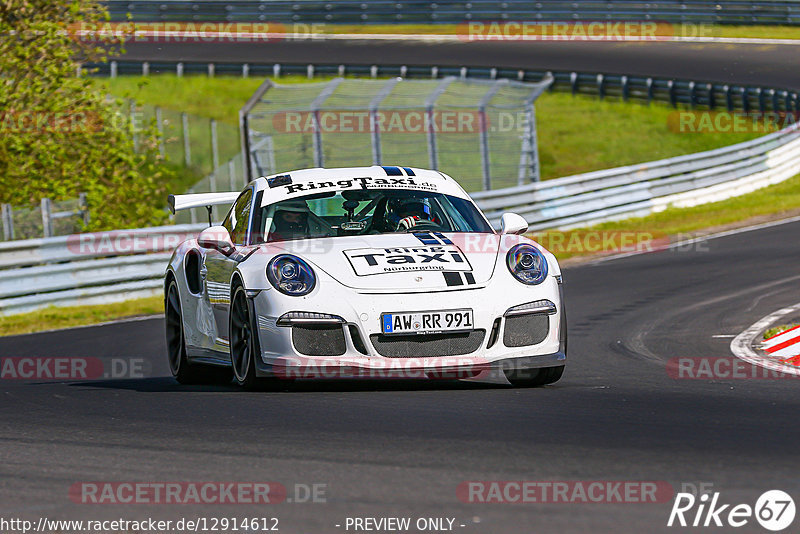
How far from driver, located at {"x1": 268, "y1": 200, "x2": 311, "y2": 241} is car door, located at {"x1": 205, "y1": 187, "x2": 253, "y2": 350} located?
0.72 feet

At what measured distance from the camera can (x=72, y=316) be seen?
16.3 m

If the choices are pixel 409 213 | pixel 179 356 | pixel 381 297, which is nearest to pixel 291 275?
pixel 381 297

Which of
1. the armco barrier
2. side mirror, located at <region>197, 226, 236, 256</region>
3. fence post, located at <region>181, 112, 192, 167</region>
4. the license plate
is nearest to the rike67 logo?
the license plate

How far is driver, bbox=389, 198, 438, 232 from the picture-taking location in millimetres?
8758

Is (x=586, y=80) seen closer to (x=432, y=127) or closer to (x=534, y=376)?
(x=432, y=127)

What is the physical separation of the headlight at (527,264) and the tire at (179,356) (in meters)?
2.71

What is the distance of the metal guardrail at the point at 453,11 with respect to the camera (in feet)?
154

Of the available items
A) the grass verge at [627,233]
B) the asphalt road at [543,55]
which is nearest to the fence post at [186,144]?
the asphalt road at [543,55]

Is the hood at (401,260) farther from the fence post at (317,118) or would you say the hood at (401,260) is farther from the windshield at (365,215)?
the fence post at (317,118)

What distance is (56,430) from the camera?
684cm

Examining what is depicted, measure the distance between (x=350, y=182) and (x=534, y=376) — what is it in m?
1.85

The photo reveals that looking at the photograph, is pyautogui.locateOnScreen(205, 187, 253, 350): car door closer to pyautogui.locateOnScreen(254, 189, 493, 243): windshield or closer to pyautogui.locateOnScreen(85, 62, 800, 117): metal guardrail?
pyautogui.locateOnScreen(254, 189, 493, 243): windshield

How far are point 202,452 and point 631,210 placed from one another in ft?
58.6

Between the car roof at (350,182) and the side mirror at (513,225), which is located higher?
the car roof at (350,182)
